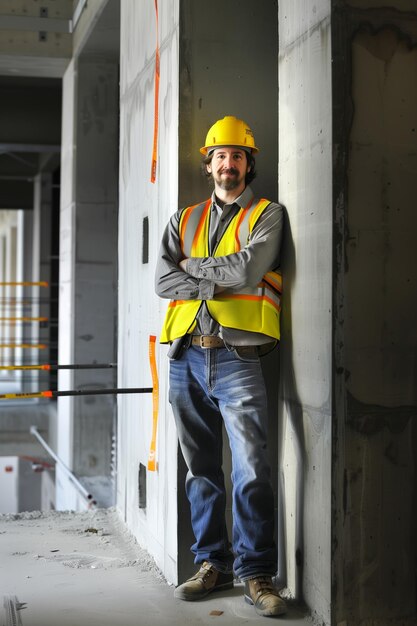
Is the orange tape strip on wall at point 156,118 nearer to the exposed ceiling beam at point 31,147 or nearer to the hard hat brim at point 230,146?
the hard hat brim at point 230,146

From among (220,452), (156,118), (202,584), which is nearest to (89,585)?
(202,584)

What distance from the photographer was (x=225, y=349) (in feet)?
16.1

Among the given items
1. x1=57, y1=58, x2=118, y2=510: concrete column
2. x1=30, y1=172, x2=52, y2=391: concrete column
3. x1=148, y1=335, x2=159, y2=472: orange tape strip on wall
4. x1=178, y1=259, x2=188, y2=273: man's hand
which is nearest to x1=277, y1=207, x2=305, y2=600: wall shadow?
x1=178, y1=259, x2=188, y2=273: man's hand

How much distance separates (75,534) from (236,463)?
257 cm

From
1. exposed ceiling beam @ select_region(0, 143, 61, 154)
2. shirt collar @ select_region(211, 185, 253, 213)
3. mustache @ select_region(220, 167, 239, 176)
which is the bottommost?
shirt collar @ select_region(211, 185, 253, 213)

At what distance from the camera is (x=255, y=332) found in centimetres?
484

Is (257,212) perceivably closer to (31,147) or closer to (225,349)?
(225,349)

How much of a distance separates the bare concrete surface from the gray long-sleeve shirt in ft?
4.86

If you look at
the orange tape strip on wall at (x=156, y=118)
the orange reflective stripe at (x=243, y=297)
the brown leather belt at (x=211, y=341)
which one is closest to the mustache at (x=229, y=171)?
the orange reflective stripe at (x=243, y=297)

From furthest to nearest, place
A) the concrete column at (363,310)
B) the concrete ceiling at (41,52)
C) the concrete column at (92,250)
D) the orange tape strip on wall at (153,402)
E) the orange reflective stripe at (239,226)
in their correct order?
1. the concrete column at (92,250)
2. the concrete ceiling at (41,52)
3. the orange tape strip on wall at (153,402)
4. the orange reflective stripe at (239,226)
5. the concrete column at (363,310)

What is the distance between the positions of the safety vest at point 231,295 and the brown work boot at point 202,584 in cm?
135

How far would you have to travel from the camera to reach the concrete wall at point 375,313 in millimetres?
4422

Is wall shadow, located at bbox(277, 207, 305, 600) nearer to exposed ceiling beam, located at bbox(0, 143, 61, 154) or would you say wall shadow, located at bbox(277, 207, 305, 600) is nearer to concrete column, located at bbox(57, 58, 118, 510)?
concrete column, located at bbox(57, 58, 118, 510)

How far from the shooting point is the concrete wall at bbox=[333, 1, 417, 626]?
174 inches
